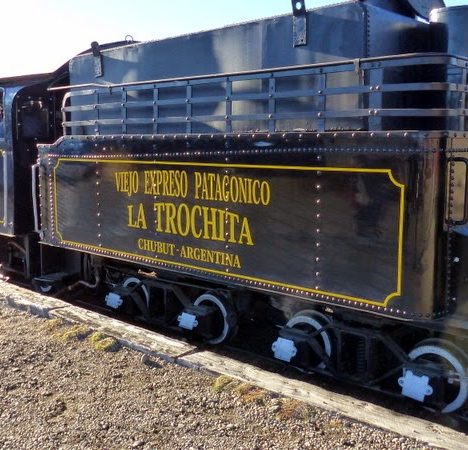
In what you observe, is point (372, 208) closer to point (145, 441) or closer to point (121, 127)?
point (145, 441)

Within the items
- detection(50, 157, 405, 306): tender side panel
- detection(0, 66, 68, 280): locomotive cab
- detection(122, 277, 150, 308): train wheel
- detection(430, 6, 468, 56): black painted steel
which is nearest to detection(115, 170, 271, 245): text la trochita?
detection(50, 157, 405, 306): tender side panel

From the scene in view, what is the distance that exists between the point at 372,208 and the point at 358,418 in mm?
1338

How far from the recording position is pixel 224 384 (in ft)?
14.3

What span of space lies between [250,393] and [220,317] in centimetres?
177

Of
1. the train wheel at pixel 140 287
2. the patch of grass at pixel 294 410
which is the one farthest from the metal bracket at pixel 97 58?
the patch of grass at pixel 294 410

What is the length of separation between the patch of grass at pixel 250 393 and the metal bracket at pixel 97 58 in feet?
13.6

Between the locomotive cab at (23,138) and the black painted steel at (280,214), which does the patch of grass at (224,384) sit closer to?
the black painted steel at (280,214)

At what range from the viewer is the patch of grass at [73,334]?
5395 millimetres

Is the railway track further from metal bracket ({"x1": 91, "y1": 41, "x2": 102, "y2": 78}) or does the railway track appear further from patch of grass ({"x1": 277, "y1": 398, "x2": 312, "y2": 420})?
metal bracket ({"x1": 91, "y1": 41, "x2": 102, "y2": 78})

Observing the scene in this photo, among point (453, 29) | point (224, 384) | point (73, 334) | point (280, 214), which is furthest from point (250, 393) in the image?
point (453, 29)

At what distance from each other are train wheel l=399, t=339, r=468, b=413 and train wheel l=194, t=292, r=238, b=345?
6.01 feet

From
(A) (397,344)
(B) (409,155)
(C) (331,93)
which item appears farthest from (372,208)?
(A) (397,344)

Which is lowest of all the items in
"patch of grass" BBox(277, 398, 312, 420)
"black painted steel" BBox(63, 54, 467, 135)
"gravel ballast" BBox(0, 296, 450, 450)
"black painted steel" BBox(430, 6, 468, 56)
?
"gravel ballast" BBox(0, 296, 450, 450)

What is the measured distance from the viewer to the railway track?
373cm
